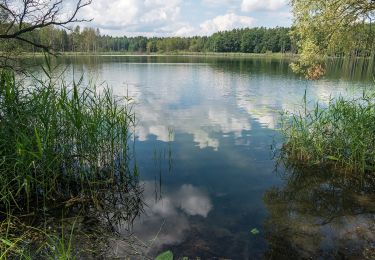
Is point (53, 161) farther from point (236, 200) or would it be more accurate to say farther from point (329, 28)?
point (329, 28)

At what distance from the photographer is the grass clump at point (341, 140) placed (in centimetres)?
827

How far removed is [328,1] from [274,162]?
7.45 m

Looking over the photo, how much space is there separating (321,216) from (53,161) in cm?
551

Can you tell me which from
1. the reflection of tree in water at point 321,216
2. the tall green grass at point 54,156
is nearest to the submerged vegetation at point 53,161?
the tall green grass at point 54,156

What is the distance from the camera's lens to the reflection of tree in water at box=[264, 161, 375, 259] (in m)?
5.30

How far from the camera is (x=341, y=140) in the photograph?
8.98m

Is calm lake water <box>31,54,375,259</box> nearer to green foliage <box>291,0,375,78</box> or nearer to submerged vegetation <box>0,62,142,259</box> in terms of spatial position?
submerged vegetation <box>0,62,142,259</box>

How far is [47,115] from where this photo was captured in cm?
630

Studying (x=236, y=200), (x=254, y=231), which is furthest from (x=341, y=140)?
(x=254, y=231)

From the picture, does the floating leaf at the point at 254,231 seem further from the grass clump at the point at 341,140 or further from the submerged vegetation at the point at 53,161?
the grass clump at the point at 341,140

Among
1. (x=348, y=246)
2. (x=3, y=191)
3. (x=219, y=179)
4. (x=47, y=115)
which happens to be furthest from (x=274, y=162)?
(x=3, y=191)

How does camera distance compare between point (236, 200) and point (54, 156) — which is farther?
point (236, 200)

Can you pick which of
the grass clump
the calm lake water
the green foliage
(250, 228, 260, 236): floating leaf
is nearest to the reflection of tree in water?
the calm lake water

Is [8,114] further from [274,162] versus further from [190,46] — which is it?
[190,46]
